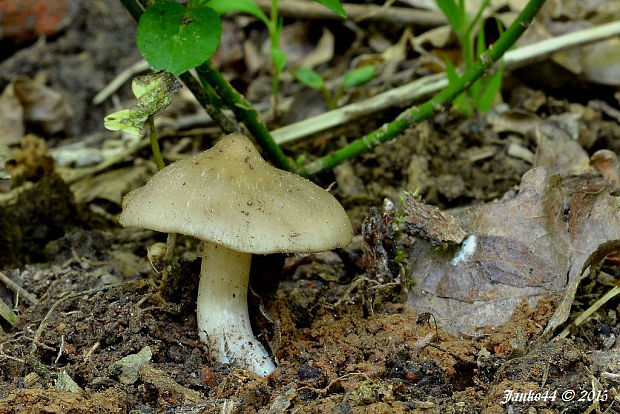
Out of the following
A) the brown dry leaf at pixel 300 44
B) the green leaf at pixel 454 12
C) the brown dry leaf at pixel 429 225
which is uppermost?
the green leaf at pixel 454 12

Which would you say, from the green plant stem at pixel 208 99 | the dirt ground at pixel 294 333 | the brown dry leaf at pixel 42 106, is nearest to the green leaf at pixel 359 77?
the dirt ground at pixel 294 333

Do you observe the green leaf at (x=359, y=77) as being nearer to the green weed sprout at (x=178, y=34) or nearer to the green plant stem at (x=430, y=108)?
the green plant stem at (x=430, y=108)

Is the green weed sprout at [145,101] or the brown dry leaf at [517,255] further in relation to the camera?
the brown dry leaf at [517,255]

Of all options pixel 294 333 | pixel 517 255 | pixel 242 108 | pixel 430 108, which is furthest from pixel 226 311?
pixel 430 108

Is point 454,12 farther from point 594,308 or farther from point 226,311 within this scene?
point 226,311

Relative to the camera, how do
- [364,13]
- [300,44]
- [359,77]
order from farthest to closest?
[300,44] < [364,13] < [359,77]

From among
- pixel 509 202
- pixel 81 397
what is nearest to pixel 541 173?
pixel 509 202

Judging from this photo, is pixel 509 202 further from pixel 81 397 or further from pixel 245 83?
pixel 245 83
